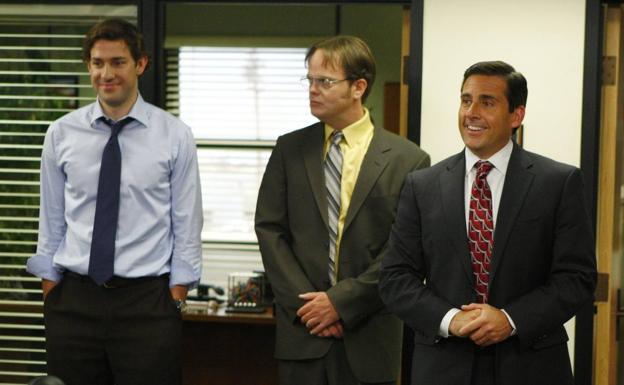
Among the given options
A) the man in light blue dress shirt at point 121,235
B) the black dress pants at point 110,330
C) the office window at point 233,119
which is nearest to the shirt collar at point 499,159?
the man in light blue dress shirt at point 121,235

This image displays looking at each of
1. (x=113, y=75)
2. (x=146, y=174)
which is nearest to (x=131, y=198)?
(x=146, y=174)

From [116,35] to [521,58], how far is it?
1.58 m

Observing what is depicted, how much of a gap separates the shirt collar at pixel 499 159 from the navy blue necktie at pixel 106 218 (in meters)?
1.21

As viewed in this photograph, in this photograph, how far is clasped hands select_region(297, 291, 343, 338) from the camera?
3.13 meters

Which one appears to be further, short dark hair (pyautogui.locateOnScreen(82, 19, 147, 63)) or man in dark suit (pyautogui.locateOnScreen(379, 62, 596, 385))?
short dark hair (pyautogui.locateOnScreen(82, 19, 147, 63))

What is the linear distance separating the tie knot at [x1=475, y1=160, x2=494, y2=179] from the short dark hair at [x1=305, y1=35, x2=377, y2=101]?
703 millimetres

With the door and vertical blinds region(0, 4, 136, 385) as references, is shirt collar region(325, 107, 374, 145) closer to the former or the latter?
the door

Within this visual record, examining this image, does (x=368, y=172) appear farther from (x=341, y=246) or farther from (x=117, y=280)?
(x=117, y=280)

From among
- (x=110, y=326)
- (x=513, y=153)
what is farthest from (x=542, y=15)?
(x=110, y=326)

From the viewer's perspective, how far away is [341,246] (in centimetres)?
322

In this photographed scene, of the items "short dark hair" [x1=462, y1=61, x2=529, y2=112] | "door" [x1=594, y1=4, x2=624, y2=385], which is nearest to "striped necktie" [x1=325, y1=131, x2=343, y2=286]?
"short dark hair" [x1=462, y1=61, x2=529, y2=112]

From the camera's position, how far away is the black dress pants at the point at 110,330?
321 centimetres

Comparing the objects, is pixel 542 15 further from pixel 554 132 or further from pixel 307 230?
pixel 307 230

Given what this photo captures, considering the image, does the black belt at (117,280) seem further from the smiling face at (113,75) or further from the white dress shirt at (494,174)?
the white dress shirt at (494,174)
